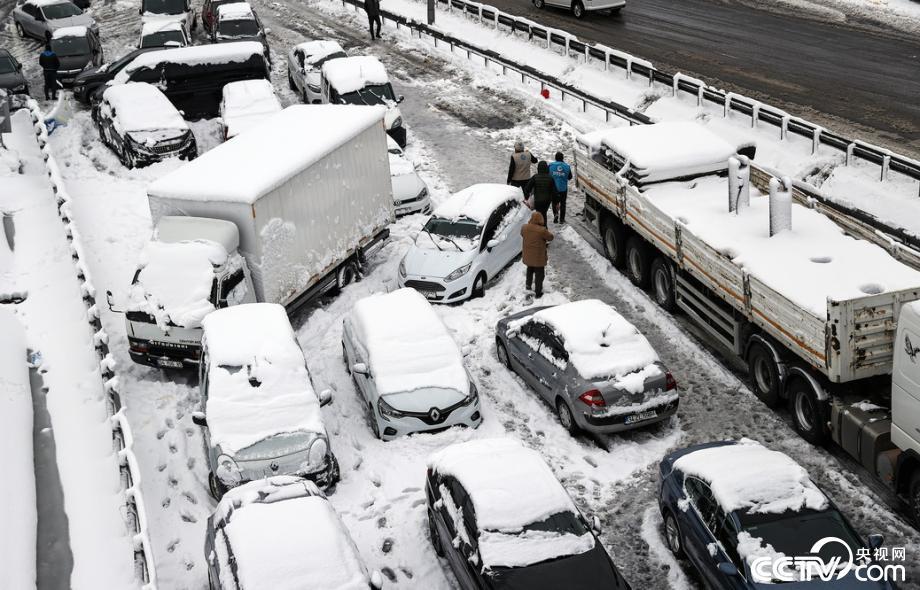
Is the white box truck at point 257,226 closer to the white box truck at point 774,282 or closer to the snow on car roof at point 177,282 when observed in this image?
the snow on car roof at point 177,282

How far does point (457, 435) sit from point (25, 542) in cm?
595

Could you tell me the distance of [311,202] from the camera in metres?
18.0

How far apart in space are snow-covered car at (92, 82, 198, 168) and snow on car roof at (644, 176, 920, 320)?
1282cm

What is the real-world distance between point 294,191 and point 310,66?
1321cm

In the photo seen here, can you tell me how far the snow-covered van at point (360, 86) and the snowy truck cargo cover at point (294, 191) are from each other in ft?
20.6

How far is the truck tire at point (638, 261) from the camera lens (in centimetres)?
1836

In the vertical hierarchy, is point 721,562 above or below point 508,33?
below

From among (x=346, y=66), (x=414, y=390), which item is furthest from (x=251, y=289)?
(x=346, y=66)

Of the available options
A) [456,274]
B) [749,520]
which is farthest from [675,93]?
[749,520]

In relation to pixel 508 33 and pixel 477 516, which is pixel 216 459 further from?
pixel 508 33

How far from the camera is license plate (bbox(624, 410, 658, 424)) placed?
1427 cm

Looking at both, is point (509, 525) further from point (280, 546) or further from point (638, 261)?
point (638, 261)

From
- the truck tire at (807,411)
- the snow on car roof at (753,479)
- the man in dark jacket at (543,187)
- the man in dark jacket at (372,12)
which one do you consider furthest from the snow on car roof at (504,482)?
the man in dark jacket at (372,12)

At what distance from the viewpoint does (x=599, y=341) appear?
1492 cm
